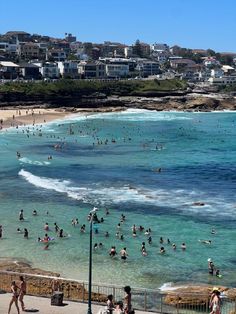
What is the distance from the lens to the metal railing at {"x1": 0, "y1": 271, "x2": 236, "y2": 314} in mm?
19144

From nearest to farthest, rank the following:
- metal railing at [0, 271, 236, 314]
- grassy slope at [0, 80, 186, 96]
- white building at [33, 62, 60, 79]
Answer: metal railing at [0, 271, 236, 314]
grassy slope at [0, 80, 186, 96]
white building at [33, 62, 60, 79]

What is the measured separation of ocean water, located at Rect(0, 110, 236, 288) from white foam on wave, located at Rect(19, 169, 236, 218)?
0.07 m

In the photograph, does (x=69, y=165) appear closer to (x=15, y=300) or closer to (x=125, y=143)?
(x=125, y=143)

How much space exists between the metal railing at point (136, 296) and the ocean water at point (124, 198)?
3.96 m

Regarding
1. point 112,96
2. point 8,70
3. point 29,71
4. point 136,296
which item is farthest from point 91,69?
point 136,296

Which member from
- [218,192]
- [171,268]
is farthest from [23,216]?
[218,192]

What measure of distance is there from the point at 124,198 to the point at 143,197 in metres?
1.40

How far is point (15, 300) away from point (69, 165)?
3835 centimetres

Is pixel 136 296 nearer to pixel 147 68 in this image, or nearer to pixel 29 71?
pixel 29 71

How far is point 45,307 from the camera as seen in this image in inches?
696

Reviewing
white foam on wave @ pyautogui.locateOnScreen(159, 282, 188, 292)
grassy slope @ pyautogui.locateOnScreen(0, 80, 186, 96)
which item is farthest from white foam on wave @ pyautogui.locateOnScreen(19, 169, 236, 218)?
grassy slope @ pyautogui.locateOnScreen(0, 80, 186, 96)

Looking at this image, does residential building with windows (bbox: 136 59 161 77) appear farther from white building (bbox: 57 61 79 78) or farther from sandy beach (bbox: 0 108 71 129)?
sandy beach (bbox: 0 108 71 129)

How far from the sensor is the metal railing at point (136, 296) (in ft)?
62.8

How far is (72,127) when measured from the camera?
88.0 metres
